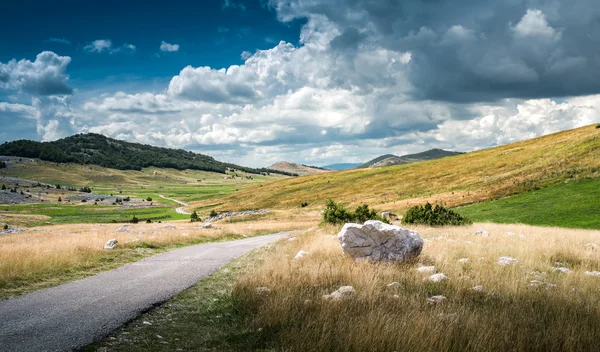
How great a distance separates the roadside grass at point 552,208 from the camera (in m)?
34.6

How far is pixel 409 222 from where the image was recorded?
123ft

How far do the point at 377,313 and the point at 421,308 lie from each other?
4.39ft

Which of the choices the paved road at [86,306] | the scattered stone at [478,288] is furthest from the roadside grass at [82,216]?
the scattered stone at [478,288]

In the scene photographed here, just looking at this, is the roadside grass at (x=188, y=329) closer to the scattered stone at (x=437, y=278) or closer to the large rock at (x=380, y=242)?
the large rock at (x=380, y=242)

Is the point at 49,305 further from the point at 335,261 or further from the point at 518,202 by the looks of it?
the point at 518,202

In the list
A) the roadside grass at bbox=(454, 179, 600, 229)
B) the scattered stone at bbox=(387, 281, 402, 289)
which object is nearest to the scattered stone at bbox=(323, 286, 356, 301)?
the scattered stone at bbox=(387, 281, 402, 289)

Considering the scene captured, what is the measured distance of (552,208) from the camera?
132ft

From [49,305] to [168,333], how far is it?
432 centimetres

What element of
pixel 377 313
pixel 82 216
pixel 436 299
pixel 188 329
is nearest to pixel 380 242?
pixel 436 299

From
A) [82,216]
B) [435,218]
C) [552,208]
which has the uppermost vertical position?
[552,208]

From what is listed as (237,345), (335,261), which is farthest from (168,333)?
(335,261)

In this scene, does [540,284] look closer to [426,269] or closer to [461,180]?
[426,269]

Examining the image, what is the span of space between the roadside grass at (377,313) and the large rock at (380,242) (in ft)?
3.01

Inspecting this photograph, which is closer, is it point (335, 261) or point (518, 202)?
point (335, 261)
